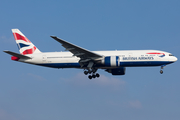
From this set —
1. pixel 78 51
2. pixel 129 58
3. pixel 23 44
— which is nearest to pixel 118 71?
pixel 129 58

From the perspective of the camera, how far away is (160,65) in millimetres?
44938

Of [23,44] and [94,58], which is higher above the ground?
[23,44]

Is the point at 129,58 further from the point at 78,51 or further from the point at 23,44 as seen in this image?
the point at 23,44

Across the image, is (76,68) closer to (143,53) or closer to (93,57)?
(93,57)

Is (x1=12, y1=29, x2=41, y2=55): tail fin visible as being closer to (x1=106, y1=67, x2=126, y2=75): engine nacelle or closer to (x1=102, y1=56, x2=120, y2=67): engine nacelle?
(x1=106, y1=67, x2=126, y2=75): engine nacelle

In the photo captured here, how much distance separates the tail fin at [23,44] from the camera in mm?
51344

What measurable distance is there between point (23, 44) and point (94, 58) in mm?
13920

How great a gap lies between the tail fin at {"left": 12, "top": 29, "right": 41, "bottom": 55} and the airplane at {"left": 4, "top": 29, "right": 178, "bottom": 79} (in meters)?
1.70

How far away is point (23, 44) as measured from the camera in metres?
52.0

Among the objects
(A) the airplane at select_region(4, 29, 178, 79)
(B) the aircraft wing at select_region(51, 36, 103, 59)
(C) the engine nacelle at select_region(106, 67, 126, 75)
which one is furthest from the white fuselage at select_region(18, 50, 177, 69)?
(C) the engine nacelle at select_region(106, 67, 126, 75)

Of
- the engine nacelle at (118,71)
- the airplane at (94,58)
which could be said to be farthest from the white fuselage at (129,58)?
the engine nacelle at (118,71)

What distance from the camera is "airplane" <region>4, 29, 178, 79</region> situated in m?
44.2

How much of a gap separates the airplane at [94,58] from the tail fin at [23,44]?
170cm

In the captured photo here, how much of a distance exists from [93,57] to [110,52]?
311 centimetres
